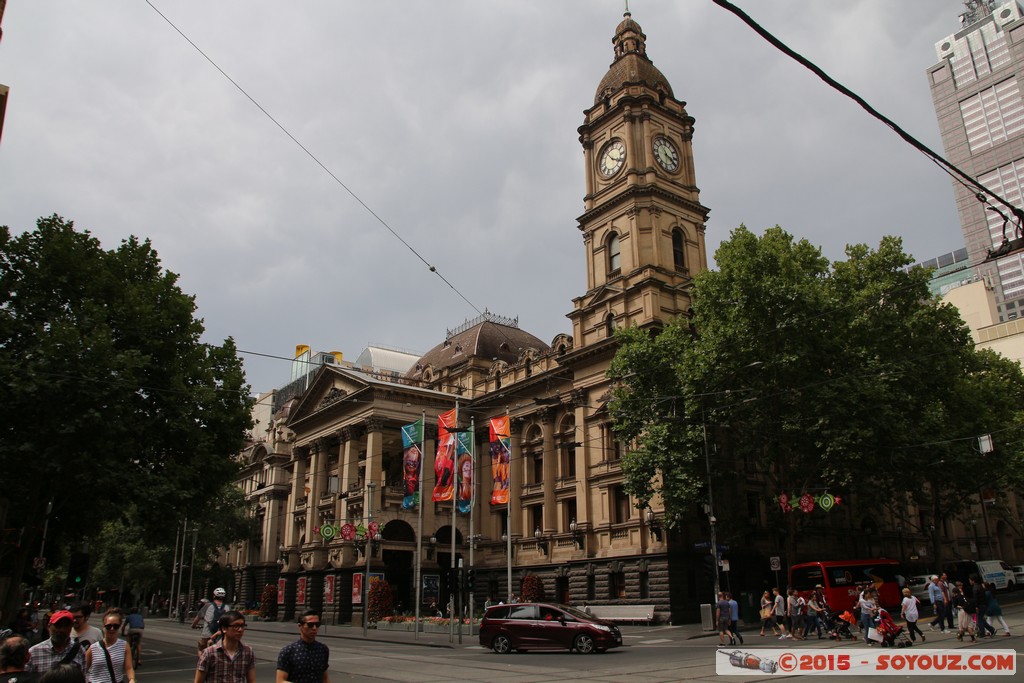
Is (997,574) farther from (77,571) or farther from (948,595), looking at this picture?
(77,571)

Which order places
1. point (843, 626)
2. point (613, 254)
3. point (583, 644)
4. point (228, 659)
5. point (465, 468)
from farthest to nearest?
point (613, 254) → point (465, 468) → point (843, 626) → point (583, 644) → point (228, 659)

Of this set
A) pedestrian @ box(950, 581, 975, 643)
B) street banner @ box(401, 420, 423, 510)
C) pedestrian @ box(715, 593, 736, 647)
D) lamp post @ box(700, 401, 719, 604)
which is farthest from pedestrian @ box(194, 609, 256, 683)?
street banner @ box(401, 420, 423, 510)

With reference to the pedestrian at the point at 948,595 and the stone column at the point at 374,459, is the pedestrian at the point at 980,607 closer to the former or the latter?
the pedestrian at the point at 948,595

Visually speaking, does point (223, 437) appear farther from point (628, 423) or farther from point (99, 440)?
point (628, 423)

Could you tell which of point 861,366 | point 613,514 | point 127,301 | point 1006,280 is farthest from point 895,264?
point 1006,280

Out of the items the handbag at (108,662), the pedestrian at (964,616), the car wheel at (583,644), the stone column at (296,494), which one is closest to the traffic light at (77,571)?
the car wheel at (583,644)

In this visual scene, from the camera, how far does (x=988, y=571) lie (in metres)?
42.7

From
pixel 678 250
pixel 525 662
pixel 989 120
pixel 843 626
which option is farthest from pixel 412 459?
pixel 989 120

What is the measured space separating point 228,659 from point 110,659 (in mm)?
2764

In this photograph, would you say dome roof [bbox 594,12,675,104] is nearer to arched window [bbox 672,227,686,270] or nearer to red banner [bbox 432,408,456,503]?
arched window [bbox 672,227,686,270]

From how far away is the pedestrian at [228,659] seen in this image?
286 inches

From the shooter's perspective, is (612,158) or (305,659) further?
(612,158)

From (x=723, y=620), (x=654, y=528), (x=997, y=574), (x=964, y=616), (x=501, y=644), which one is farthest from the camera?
(x=997, y=574)

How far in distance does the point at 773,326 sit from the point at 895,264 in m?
8.89
